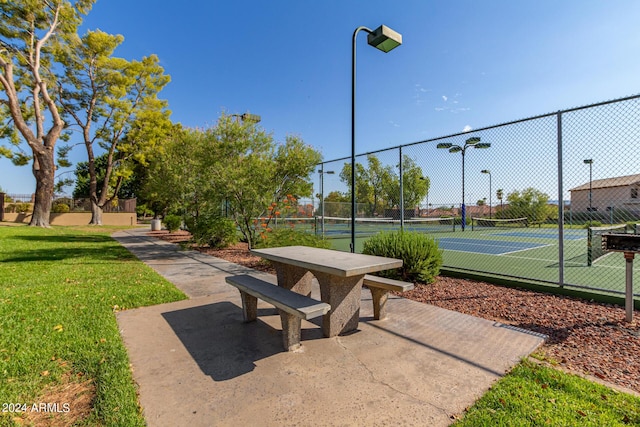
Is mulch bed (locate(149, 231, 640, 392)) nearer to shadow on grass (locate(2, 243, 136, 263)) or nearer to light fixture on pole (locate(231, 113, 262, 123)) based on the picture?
light fixture on pole (locate(231, 113, 262, 123))

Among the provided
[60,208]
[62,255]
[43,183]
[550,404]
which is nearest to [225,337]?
[550,404]

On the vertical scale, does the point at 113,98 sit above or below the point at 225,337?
above

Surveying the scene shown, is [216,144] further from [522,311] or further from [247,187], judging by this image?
[522,311]

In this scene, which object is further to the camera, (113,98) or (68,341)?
(113,98)

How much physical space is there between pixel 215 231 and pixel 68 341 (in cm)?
736

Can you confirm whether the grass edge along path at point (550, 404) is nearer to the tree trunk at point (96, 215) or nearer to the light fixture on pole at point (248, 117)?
the light fixture on pole at point (248, 117)

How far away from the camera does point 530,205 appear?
696 centimetres

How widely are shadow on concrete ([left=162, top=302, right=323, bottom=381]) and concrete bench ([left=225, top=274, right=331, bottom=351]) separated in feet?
0.56

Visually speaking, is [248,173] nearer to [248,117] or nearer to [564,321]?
[248,117]

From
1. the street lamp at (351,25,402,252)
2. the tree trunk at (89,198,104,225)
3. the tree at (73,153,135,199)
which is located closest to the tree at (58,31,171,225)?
the tree trunk at (89,198,104,225)

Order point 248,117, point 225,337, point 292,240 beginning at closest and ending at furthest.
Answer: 1. point 225,337
2. point 292,240
3. point 248,117

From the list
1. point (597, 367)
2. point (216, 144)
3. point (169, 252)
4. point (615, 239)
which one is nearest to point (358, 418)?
point (597, 367)

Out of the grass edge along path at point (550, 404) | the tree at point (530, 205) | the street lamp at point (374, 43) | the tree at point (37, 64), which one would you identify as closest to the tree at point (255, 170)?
the street lamp at point (374, 43)

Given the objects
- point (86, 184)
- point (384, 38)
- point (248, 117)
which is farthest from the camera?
point (86, 184)
